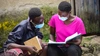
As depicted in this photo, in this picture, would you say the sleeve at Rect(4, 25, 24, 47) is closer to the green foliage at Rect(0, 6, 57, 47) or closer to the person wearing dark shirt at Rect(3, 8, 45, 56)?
the person wearing dark shirt at Rect(3, 8, 45, 56)

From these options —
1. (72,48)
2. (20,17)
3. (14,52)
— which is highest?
(14,52)

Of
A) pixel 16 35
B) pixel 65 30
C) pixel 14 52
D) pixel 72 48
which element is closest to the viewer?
pixel 14 52

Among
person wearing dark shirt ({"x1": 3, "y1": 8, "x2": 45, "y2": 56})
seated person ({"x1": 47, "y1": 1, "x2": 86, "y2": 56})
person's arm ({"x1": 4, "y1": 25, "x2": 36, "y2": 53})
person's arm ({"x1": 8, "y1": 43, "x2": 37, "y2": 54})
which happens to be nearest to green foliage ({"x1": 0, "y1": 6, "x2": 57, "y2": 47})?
seated person ({"x1": 47, "y1": 1, "x2": 86, "y2": 56})

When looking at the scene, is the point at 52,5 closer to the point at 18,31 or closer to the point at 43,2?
the point at 43,2

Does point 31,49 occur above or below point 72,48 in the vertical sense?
above

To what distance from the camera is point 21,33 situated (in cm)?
447

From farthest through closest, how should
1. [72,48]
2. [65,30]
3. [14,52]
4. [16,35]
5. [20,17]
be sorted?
1. [20,17]
2. [65,30]
3. [72,48]
4. [16,35]
5. [14,52]

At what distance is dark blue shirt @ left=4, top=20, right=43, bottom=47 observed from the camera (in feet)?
14.6

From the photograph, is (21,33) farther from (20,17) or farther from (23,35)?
(20,17)

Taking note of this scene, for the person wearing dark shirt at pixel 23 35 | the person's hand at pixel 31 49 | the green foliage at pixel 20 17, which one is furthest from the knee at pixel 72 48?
the green foliage at pixel 20 17

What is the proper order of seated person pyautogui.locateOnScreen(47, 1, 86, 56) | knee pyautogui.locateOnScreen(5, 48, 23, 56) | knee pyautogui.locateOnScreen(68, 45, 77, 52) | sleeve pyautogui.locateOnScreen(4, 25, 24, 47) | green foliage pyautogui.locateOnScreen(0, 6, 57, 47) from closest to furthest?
knee pyautogui.locateOnScreen(5, 48, 23, 56)
sleeve pyautogui.locateOnScreen(4, 25, 24, 47)
knee pyautogui.locateOnScreen(68, 45, 77, 52)
seated person pyautogui.locateOnScreen(47, 1, 86, 56)
green foliage pyautogui.locateOnScreen(0, 6, 57, 47)

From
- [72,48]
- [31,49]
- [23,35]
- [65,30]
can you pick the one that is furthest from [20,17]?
[31,49]

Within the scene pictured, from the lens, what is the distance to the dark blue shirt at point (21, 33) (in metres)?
4.45

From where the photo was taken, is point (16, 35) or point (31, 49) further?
point (16, 35)
